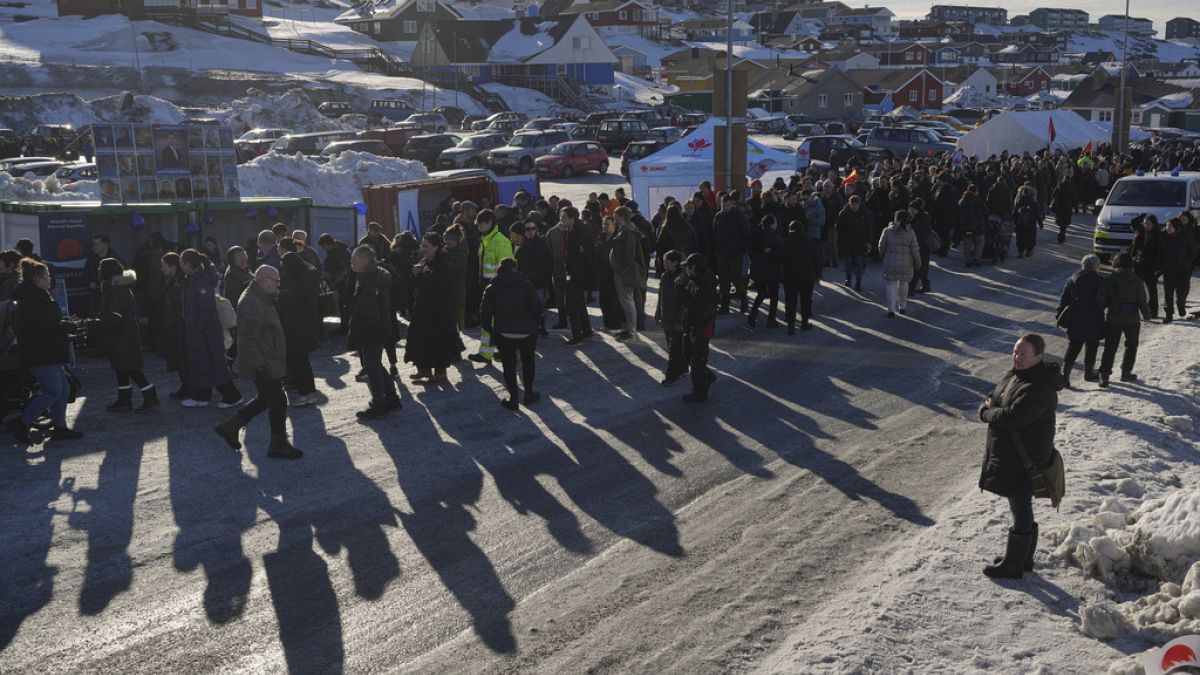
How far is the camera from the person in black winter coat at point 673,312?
1223 cm

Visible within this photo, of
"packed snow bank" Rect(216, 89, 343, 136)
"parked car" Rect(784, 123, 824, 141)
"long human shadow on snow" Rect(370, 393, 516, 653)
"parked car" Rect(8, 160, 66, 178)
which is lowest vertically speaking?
"long human shadow on snow" Rect(370, 393, 516, 653)

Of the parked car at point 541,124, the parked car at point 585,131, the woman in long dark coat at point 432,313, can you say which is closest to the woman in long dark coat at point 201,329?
the woman in long dark coat at point 432,313

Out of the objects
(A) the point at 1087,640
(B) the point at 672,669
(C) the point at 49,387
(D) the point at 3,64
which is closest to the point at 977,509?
(A) the point at 1087,640

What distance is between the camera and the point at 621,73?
102 meters

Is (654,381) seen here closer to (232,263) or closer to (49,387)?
(232,263)

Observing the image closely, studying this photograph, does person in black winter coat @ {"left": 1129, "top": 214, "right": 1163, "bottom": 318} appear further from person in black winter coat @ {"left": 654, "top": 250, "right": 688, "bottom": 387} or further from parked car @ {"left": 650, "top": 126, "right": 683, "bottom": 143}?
parked car @ {"left": 650, "top": 126, "right": 683, "bottom": 143}

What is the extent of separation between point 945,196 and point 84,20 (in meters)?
82.4

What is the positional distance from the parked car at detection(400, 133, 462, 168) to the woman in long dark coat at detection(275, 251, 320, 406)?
31.7m

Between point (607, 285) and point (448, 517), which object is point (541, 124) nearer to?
point (607, 285)

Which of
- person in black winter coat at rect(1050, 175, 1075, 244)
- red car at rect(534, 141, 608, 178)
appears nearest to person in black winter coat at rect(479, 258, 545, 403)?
person in black winter coat at rect(1050, 175, 1075, 244)

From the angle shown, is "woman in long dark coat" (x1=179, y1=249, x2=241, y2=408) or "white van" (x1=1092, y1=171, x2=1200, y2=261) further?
"white van" (x1=1092, y1=171, x2=1200, y2=261)

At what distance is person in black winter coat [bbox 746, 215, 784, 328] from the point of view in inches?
593

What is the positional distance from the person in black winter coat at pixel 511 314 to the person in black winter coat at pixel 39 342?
401cm

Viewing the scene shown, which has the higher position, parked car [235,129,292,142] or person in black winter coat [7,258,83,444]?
parked car [235,129,292,142]
